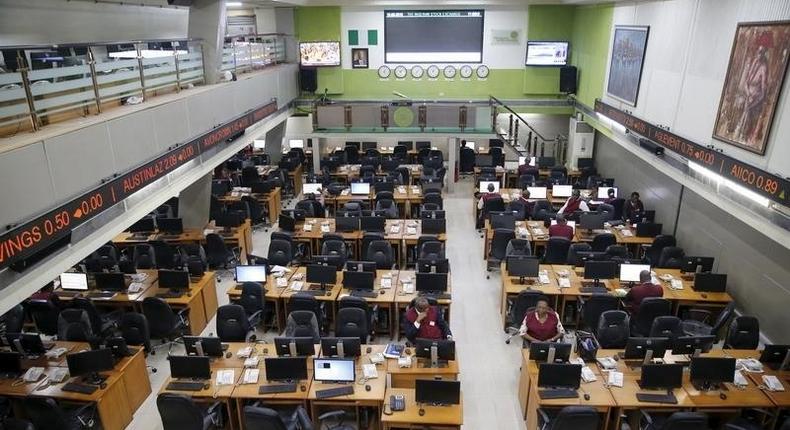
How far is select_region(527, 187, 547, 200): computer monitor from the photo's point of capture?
1490 cm

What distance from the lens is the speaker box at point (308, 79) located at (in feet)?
65.5

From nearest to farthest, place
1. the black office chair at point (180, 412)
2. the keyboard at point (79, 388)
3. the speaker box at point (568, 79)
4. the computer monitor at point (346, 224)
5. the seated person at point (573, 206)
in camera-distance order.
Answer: the black office chair at point (180, 412) < the keyboard at point (79, 388) < the computer monitor at point (346, 224) < the seated person at point (573, 206) < the speaker box at point (568, 79)

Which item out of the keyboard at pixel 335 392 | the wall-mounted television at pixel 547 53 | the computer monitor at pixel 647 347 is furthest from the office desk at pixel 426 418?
the wall-mounted television at pixel 547 53

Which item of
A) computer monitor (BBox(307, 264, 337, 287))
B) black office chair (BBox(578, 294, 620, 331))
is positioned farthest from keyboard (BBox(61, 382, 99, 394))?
black office chair (BBox(578, 294, 620, 331))

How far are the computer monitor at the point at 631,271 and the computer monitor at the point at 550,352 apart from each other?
121 inches

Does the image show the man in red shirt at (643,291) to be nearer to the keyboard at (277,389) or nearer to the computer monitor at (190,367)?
the keyboard at (277,389)

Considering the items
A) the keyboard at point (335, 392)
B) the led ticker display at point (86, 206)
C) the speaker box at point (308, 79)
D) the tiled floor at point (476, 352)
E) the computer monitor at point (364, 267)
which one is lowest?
the tiled floor at point (476, 352)

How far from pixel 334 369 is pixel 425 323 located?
1749 mm

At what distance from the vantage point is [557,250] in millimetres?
11430

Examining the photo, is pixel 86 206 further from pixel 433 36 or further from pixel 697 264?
pixel 433 36

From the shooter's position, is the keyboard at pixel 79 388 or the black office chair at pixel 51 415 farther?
the keyboard at pixel 79 388

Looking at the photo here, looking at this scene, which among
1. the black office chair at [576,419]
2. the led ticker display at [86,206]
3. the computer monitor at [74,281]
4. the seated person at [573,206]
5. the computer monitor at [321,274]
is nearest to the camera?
the led ticker display at [86,206]

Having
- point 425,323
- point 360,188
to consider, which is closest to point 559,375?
point 425,323

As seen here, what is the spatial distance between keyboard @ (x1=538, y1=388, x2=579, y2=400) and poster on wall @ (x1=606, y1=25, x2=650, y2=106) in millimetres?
8955
